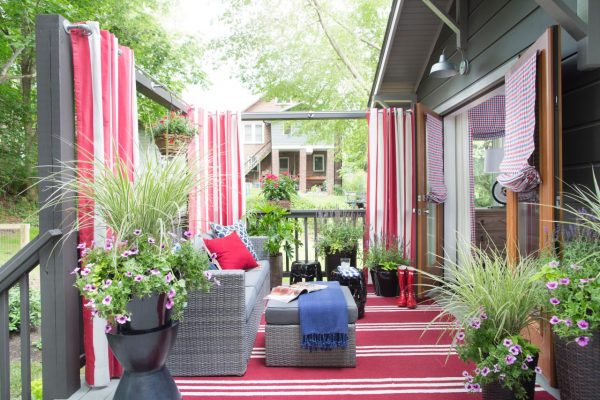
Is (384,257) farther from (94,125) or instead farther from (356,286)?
(94,125)

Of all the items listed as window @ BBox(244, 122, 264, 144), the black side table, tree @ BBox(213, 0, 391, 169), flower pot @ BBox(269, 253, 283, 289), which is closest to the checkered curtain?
the black side table

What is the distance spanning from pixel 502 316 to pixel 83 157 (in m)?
2.31

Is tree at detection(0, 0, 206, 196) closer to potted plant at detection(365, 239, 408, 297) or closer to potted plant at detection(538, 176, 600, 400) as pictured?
potted plant at detection(365, 239, 408, 297)

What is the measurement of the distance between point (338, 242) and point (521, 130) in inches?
99.6

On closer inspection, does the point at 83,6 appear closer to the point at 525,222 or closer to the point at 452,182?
the point at 452,182

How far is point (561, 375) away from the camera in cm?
192

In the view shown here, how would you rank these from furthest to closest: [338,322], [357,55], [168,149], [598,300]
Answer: [357,55], [168,149], [338,322], [598,300]

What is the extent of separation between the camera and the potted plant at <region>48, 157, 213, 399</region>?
180 cm

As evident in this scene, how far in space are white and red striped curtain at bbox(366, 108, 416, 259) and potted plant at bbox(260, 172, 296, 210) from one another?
38.0 inches

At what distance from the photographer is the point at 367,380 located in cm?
245

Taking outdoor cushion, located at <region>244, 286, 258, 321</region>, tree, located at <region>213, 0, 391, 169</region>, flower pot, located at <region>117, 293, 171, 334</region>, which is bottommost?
outdoor cushion, located at <region>244, 286, 258, 321</region>

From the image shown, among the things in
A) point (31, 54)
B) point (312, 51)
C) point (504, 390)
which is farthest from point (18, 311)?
point (312, 51)

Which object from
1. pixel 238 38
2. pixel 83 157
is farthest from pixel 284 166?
pixel 83 157

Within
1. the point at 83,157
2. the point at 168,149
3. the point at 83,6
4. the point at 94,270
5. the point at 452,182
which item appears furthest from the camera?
the point at 83,6
